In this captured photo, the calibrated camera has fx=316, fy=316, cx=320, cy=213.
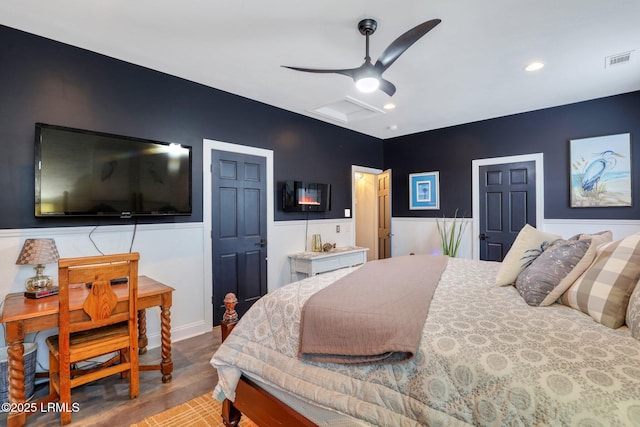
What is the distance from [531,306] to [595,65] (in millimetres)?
2818

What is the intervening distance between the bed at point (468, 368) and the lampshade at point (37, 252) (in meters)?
1.43

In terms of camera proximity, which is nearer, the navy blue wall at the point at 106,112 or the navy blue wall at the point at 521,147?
the navy blue wall at the point at 106,112

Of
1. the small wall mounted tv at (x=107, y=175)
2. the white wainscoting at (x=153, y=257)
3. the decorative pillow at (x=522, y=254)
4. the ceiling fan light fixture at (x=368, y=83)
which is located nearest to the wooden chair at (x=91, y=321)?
the white wainscoting at (x=153, y=257)

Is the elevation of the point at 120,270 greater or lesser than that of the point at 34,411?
greater

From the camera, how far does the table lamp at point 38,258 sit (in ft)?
6.91

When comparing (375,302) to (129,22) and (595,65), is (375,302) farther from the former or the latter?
(595,65)

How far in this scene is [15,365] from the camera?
6.02 feet

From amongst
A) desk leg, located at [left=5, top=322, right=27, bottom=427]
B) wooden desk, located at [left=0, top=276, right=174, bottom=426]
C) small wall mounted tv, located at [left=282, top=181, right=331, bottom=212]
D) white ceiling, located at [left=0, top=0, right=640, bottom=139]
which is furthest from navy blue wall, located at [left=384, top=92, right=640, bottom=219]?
desk leg, located at [left=5, top=322, right=27, bottom=427]

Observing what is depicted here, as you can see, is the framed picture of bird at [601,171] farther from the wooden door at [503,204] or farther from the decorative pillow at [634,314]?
the decorative pillow at [634,314]

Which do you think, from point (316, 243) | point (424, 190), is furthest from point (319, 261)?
point (424, 190)

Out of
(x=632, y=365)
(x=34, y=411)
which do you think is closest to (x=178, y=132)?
(x=34, y=411)

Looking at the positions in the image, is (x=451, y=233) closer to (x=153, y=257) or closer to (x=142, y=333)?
(x=153, y=257)

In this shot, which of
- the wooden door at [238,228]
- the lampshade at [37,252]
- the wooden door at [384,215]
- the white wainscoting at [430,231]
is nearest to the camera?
the lampshade at [37,252]

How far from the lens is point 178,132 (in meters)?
3.20
